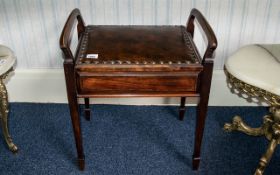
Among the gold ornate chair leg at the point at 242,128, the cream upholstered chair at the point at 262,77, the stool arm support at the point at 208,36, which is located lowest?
the gold ornate chair leg at the point at 242,128

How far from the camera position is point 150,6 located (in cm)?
160

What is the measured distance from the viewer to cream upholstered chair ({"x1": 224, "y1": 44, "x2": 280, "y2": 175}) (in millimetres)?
1188

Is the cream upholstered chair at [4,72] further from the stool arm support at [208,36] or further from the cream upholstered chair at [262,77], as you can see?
the cream upholstered chair at [262,77]

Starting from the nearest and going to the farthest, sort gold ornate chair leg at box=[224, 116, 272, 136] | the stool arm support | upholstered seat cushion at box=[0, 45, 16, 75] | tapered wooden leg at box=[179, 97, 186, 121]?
the stool arm support
upholstered seat cushion at box=[0, 45, 16, 75]
gold ornate chair leg at box=[224, 116, 272, 136]
tapered wooden leg at box=[179, 97, 186, 121]

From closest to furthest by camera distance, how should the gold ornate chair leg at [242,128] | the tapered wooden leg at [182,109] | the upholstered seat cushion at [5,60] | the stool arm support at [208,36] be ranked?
the stool arm support at [208,36] < the upholstered seat cushion at [5,60] < the gold ornate chair leg at [242,128] < the tapered wooden leg at [182,109]

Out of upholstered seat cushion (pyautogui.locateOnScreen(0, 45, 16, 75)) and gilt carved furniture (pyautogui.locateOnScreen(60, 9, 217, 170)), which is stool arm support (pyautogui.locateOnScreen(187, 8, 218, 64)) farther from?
upholstered seat cushion (pyautogui.locateOnScreen(0, 45, 16, 75))

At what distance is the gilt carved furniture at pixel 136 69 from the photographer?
114 cm

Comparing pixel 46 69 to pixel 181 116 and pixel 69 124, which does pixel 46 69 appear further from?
pixel 181 116

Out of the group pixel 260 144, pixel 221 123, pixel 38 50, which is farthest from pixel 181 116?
pixel 38 50

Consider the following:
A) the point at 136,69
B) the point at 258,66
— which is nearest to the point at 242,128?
the point at 258,66

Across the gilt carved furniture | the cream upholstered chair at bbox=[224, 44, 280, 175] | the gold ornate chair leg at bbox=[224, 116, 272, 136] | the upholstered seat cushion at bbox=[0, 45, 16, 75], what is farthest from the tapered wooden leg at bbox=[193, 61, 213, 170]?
the upholstered seat cushion at bbox=[0, 45, 16, 75]

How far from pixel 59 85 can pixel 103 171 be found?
→ 601 millimetres

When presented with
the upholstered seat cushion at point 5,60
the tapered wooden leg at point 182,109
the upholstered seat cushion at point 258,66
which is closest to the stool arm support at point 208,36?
the upholstered seat cushion at point 258,66

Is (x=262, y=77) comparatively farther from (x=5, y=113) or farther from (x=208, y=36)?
(x=5, y=113)
